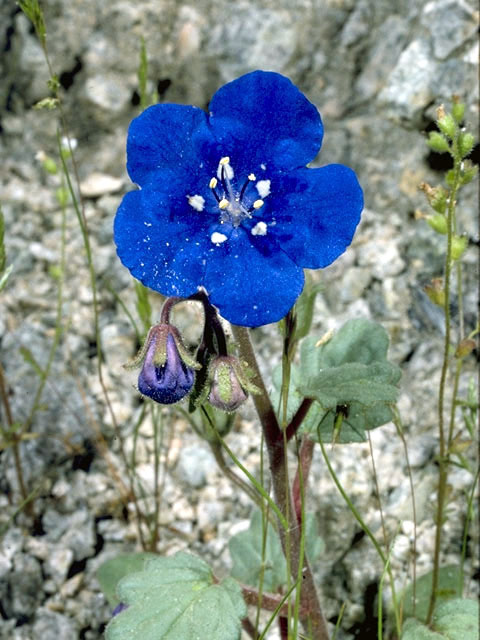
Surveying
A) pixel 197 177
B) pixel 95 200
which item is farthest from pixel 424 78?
pixel 197 177

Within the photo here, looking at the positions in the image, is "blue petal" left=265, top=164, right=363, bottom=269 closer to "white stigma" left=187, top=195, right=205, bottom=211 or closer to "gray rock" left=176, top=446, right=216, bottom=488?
"white stigma" left=187, top=195, right=205, bottom=211

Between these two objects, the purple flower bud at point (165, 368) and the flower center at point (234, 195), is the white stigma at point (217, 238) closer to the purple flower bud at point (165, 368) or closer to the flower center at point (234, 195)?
the flower center at point (234, 195)

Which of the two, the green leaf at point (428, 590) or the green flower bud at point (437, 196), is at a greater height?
the green flower bud at point (437, 196)

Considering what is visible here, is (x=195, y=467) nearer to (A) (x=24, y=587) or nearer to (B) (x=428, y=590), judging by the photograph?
(A) (x=24, y=587)

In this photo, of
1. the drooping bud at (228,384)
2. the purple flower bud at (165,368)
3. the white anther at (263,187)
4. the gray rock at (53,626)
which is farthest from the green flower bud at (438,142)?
the gray rock at (53,626)

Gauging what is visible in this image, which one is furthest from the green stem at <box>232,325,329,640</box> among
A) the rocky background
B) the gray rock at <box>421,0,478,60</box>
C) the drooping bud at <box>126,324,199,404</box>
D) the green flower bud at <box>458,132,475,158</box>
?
the gray rock at <box>421,0,478,60</box>

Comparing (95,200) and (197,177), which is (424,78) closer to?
(95,200)

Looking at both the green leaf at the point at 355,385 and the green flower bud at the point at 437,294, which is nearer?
the green leaf at the point at 355,385
